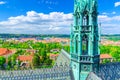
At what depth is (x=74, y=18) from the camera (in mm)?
30750

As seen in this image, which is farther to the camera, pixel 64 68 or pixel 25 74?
pixel 64 68

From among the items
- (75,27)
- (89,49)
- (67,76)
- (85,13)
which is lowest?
(67,76)

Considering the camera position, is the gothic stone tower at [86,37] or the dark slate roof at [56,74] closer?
the dark slate roof at [56,74]

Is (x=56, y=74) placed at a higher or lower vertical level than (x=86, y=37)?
lower

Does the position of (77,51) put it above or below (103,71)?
above

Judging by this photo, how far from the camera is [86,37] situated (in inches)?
1194

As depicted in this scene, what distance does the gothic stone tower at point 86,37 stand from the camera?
29.5 meters

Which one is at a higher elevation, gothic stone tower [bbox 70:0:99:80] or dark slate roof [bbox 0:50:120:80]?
gothic stone tower [bbox 70:0:99:80]

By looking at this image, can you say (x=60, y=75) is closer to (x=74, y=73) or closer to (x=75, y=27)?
(x=74, y=73)

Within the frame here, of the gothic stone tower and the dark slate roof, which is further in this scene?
the gothic stone tower

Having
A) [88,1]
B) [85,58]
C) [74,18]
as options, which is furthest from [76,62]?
[88,1]

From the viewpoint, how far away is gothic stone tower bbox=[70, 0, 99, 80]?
29500 mm

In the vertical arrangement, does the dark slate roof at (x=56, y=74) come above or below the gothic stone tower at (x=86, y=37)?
below

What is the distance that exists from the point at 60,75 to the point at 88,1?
11128 mm
